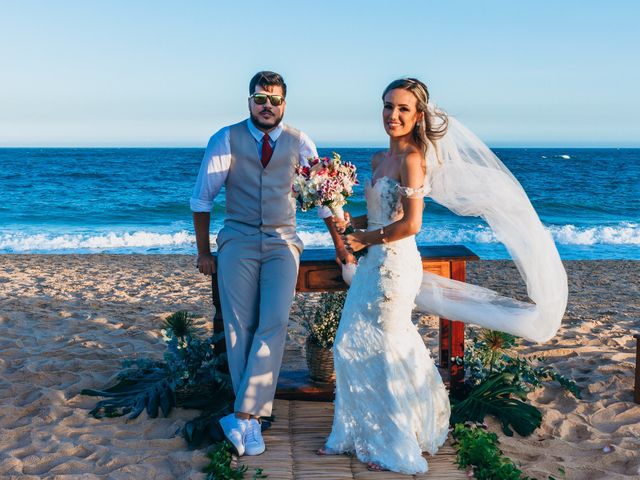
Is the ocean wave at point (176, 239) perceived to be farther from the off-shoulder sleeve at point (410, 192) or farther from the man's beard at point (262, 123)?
the off-shoulder sleeve at point (410, 192)

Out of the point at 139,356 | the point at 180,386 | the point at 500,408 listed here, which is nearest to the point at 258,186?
the point at 180,386

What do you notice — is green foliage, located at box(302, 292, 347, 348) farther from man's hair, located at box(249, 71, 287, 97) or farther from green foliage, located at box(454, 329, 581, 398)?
man's hair, located at box(249, 71, 287, 97)

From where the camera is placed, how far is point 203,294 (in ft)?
31.3

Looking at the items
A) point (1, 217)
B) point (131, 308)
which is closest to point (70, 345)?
point (131, 308)

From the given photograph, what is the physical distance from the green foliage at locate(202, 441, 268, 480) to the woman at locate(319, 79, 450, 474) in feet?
1.72

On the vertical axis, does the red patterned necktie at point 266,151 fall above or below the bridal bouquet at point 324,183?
above

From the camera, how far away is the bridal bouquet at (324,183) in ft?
13.8

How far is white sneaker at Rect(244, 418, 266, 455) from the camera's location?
4.45 metres

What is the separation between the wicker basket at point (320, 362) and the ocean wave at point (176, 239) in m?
10.4

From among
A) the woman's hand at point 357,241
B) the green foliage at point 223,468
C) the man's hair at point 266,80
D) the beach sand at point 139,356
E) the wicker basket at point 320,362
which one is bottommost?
the beach sand at point 139,356

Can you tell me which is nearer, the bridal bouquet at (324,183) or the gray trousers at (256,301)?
the bridal bouquet at (324,183)

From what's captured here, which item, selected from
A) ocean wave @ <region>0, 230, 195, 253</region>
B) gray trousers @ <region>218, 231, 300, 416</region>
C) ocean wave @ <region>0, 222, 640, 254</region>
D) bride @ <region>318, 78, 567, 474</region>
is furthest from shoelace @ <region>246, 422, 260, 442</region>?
ocean wave @ <region>0, 230, 195, 253</region>

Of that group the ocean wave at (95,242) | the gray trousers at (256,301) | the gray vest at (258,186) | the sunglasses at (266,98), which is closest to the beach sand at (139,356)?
the gray trousers at (256,301)

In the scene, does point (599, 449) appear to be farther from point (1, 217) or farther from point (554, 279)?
point (1, 217)
